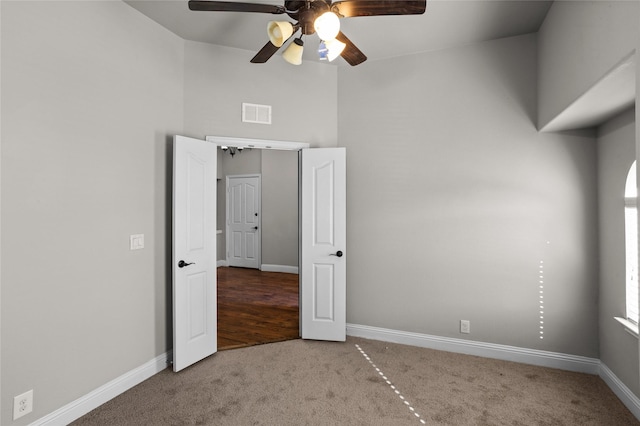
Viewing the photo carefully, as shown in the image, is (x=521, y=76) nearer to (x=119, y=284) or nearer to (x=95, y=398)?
(x=119, y=284)

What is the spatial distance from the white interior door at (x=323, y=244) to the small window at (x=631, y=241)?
226 centimetres

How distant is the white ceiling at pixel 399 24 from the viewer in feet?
8.66

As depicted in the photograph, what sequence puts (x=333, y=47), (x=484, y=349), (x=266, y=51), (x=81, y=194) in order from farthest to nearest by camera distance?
(x=484, y=349) → (x=266, y=51) → (x=81, y=194) → (x=333, y=47)

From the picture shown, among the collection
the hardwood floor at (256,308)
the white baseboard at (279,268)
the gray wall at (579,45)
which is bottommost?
the hardwood floor at (256,308)

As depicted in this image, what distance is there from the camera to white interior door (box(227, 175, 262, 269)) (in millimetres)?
7277

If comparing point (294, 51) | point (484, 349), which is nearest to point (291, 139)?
point (294, 51)

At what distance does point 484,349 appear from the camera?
3.18 m

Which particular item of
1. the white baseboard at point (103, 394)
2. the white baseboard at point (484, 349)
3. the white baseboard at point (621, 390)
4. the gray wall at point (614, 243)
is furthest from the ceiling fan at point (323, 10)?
the white baseboard at point (621, 390)

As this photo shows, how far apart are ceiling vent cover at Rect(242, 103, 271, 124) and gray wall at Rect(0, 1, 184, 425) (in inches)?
27.2

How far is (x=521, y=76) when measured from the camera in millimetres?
3076

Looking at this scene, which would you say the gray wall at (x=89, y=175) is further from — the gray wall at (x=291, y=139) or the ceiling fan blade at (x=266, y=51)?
the ceiling fan blade at (x=266, y=51)

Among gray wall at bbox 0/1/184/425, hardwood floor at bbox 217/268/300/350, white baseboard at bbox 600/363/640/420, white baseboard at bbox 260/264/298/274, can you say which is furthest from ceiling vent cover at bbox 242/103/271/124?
white baseboard at bbox 260/264/298/274

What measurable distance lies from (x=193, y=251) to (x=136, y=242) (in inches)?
18.8

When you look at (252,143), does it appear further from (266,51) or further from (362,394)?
(362,394)
